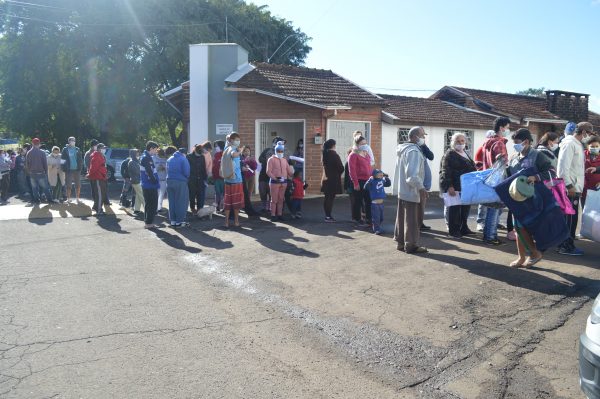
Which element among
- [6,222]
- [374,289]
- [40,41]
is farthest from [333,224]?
[40,41]

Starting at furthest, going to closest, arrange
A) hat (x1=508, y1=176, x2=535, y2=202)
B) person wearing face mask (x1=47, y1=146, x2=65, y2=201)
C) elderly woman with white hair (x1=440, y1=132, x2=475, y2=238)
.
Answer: person wearing face mask (x1=47, y1=146, x2=65, y2=201) → elderly woman with white hair (x1=440, y1=132, x2=475, y2=238) → hat (x1=508, y1=176, x2=535, y2=202)

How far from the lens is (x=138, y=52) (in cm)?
3014

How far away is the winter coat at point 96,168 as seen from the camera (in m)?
13.6

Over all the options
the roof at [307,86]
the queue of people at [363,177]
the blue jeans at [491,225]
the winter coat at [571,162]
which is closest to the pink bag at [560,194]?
the queue of people at [363,177]

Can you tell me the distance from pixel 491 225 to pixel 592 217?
192 cm

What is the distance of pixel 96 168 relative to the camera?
1360 centimetres

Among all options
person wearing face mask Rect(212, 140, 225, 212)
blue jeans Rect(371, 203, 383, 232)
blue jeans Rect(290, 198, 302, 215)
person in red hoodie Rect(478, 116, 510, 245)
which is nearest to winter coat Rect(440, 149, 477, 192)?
person in red hoodie Rect(478, 116, 510, 245)

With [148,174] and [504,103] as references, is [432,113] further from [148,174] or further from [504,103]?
[148,174]

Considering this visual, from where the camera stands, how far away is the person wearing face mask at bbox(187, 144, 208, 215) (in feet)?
41.5

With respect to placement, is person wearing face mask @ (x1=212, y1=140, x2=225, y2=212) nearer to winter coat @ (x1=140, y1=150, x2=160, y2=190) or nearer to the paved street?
winter coat @ (x1=140, y1=150, x2=160, y2=190)

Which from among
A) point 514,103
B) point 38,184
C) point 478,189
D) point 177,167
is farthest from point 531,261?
point 514,103

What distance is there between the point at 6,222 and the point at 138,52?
20.1m

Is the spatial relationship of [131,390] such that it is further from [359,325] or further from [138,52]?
[138,52]

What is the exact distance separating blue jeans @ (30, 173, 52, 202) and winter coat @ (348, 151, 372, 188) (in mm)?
9775
